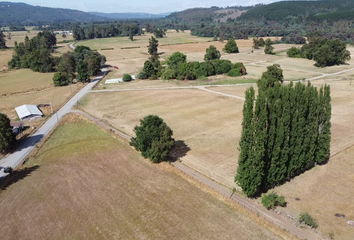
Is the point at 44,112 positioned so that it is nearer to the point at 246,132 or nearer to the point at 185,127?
the point at 185,127

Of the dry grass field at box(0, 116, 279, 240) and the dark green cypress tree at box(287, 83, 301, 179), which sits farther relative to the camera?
the dark green cypress tree at box(287, 83, 301, 179)

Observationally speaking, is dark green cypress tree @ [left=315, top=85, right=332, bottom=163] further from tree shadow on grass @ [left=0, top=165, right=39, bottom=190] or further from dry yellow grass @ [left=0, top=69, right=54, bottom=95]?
dry yellow grass @ [left=0, top=69, right=54, bottom=95]

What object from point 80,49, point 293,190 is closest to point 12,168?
point 293,190

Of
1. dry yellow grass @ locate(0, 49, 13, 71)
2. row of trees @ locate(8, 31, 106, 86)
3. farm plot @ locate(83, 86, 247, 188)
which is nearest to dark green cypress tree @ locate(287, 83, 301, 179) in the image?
farm plot @ locate(83, 86, 247, 188)

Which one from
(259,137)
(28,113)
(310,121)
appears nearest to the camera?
(259,137)

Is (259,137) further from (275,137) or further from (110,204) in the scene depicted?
(110,204)

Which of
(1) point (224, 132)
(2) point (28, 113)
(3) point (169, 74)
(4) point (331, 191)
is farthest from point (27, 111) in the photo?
(4) point (331, 191)

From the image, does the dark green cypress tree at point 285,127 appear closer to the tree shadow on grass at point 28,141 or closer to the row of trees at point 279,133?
the row of trees at point 279,133
